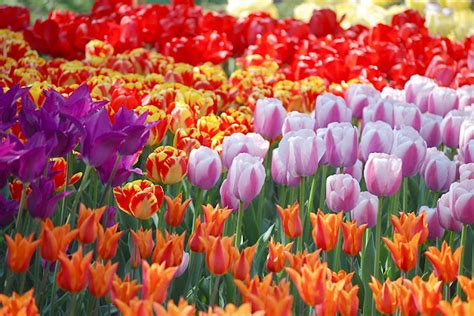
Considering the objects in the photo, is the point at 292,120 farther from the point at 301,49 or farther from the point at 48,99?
the point at 301,49

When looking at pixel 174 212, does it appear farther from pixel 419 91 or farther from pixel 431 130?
pixel 419 91

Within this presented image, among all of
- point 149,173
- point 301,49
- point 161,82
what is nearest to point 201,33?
point 301,49

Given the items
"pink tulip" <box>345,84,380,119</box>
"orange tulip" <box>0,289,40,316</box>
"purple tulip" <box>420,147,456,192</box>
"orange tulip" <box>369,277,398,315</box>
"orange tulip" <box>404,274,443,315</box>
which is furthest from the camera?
"pink tulip" <box>345,84,380,119</box>

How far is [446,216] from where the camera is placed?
2029 millimetres

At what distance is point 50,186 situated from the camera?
174 cm

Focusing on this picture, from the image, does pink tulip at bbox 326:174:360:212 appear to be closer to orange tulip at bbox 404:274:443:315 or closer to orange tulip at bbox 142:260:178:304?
orange tulip at bbox 404:274:443:315

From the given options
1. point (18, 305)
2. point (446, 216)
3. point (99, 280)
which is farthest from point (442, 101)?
point (18, 305)

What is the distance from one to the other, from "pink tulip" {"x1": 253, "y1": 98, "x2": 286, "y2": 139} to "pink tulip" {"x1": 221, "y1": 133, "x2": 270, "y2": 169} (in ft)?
0.90

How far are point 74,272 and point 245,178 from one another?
2.00ft

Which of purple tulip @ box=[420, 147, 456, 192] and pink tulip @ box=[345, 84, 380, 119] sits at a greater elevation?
purple tulip @ box=[420, 147, 456, 192]

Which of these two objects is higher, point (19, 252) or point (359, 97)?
point (19, 252)

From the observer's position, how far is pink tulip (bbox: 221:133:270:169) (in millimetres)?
2240

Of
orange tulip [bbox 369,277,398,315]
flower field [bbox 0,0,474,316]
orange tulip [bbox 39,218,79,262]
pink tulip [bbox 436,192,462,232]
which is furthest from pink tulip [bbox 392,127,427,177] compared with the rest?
orange tulip [bbox 39,218,79,262]

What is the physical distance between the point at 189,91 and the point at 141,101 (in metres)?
0.24
